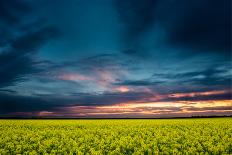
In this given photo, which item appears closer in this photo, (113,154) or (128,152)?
(113,154)

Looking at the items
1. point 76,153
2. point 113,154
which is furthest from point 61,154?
point 113,154

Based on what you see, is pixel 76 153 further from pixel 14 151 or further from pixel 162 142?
pixel 162 142

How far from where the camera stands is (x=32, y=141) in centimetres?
1883

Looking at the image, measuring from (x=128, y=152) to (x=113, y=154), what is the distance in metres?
1.34

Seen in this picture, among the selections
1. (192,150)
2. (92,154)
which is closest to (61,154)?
(92,154)

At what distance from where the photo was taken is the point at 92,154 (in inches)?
505

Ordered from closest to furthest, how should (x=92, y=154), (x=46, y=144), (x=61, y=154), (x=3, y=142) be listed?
1. (x=92, y=154)
2. (x=61, y=154)
3. (x=46, y=144)
4. (x=3, y=142)

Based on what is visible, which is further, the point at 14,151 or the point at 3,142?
the point at 3,142

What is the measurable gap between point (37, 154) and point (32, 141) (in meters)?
5.62

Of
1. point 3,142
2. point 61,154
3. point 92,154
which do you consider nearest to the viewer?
point 92,154

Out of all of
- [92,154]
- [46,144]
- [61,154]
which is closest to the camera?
[92,154]

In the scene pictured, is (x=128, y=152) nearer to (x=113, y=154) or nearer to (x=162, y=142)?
(x=113, y=154)

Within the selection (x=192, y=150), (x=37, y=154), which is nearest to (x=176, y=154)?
(x=192, y=150)

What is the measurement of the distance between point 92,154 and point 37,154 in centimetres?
306
